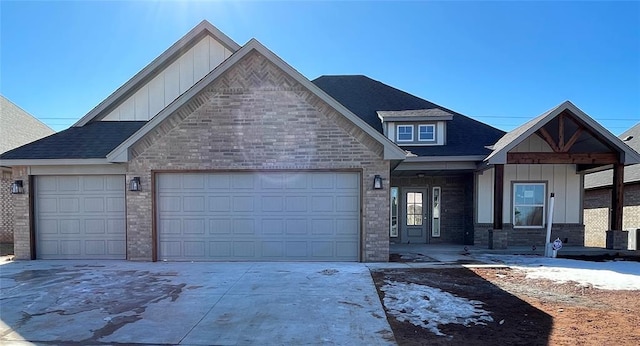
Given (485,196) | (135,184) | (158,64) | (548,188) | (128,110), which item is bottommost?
(485,196)

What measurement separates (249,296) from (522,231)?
1002 cm

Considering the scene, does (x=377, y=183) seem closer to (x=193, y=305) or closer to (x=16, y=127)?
(x=193, y=305)

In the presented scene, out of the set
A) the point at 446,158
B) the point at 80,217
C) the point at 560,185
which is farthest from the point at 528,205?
the point at 80,217

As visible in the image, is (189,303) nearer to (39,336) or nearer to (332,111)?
(39,336)

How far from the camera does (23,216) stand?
891 centimetres

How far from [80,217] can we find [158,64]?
531 centimetres

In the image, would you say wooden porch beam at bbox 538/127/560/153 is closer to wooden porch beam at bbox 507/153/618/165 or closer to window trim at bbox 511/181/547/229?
wooden porch beam at bbox 507/153/618/165

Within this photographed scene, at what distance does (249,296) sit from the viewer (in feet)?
18.3

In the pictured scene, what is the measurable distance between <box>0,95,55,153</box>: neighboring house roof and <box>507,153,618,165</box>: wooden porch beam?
64.1ft

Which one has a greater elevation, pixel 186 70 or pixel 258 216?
pixel 186 70

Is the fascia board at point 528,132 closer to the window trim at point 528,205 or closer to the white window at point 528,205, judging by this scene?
the window trim at point 528,205

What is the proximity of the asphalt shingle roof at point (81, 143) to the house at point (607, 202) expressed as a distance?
1877 cm

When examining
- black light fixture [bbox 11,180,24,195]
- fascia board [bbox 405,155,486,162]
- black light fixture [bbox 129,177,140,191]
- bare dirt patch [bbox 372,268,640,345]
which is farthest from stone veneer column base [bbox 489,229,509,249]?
black light fixture [bbox 11,180,24,195]

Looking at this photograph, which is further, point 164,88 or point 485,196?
point 485,196
